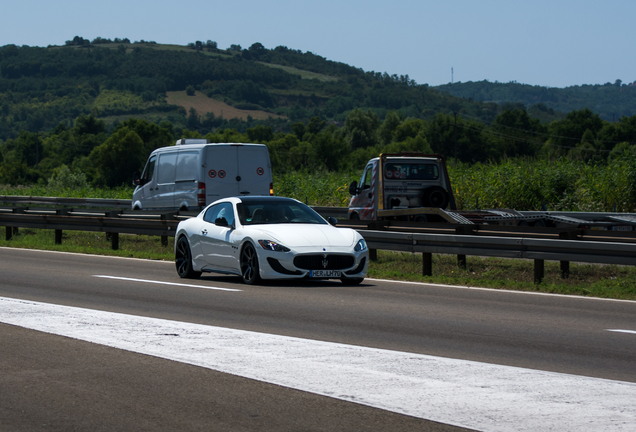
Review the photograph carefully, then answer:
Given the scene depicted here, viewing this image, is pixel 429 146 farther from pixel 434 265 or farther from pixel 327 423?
pixel 327 423

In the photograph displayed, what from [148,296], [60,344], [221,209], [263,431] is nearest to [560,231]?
[221,209]

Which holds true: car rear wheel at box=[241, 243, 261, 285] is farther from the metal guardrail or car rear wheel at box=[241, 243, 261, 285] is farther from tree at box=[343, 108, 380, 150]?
tree at box=[343, 108, 380, 150]

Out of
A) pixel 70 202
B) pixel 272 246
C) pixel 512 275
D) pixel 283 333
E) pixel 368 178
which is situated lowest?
pixel 512 275

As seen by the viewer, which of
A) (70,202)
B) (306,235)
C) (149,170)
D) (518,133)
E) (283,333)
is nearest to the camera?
(283,333)

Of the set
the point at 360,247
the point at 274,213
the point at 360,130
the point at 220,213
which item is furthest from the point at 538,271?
the point at 360,130

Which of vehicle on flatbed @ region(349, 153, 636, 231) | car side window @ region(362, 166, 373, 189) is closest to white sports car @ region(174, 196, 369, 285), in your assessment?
vehicle on flatbed @ region(349, 153, 636, 231)

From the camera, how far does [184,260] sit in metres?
14.0

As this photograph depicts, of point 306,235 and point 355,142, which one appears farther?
point 355,142

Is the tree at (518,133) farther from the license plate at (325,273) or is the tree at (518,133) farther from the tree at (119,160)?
the license plate at (325,273)

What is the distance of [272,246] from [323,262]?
0.77 m

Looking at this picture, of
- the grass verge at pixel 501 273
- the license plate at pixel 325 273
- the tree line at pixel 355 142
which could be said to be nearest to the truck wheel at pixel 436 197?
the grass verge at pixel 501 273

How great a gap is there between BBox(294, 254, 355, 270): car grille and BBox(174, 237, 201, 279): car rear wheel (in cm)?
255

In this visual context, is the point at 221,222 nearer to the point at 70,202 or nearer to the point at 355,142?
the point at 70,202

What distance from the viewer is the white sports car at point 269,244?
1198 centimetres
